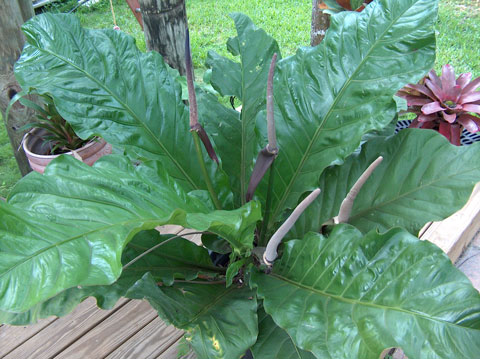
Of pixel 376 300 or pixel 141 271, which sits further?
pixel 141 271

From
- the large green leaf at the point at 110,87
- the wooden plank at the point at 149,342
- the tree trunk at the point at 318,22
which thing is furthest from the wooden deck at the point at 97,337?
the tree trunk at the point at 318,22

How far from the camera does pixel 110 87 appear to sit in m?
0.81

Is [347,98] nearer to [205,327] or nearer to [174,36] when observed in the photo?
[205,327]

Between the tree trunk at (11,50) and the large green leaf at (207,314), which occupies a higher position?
the tree trunk at (11,50)

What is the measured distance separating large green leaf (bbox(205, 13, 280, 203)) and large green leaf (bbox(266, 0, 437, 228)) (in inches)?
3.6

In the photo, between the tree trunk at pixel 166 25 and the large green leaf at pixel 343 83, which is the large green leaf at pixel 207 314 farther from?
the tree trunk at pixel 166 25

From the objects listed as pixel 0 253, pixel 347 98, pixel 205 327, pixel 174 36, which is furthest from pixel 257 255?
pixel 174 36

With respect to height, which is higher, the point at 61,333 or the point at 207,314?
the point at 207,314

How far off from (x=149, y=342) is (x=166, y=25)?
1.08 meters

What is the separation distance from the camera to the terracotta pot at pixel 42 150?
1.44 m

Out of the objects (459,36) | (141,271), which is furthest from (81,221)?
(459,36)

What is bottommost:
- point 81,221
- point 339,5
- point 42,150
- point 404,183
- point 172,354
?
point 172,354

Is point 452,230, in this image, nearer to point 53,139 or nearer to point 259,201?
point 259,201

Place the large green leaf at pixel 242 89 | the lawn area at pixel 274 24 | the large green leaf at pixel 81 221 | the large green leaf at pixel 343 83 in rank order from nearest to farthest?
1. the large green leaf at pixel 81 221
2. the large green leaf at pixel 343 83
3. the large green leaf at pixel 242 89
4. the lawn area at pixel 274 24
